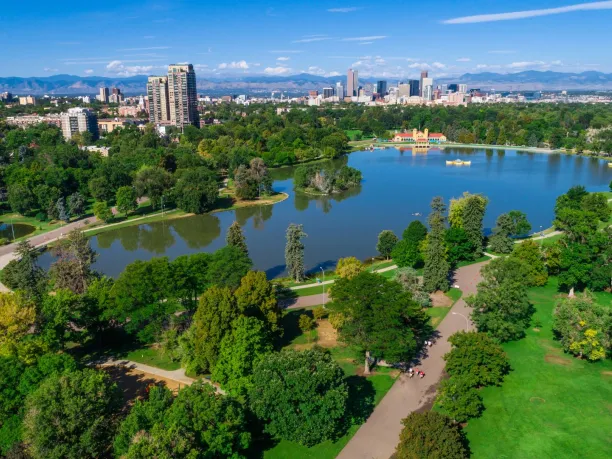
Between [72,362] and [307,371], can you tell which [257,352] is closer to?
[307,371]

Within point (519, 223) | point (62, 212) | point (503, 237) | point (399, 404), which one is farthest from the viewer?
point (62, 212)

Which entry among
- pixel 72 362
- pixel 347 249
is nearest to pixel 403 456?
pixel 72 362

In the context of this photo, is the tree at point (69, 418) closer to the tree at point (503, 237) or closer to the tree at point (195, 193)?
the tree at point (503, 237)

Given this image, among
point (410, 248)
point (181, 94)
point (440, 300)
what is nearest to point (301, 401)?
point (440, 300)

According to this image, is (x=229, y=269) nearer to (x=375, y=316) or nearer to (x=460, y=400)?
(x=375, y=316)

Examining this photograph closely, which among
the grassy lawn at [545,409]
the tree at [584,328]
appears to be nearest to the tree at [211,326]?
the grassy lawn at [545,409]

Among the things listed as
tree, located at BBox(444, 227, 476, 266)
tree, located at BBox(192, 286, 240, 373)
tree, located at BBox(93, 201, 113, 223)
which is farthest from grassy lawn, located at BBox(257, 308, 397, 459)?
tree, located at BBox(93, 201, 113, 223)
